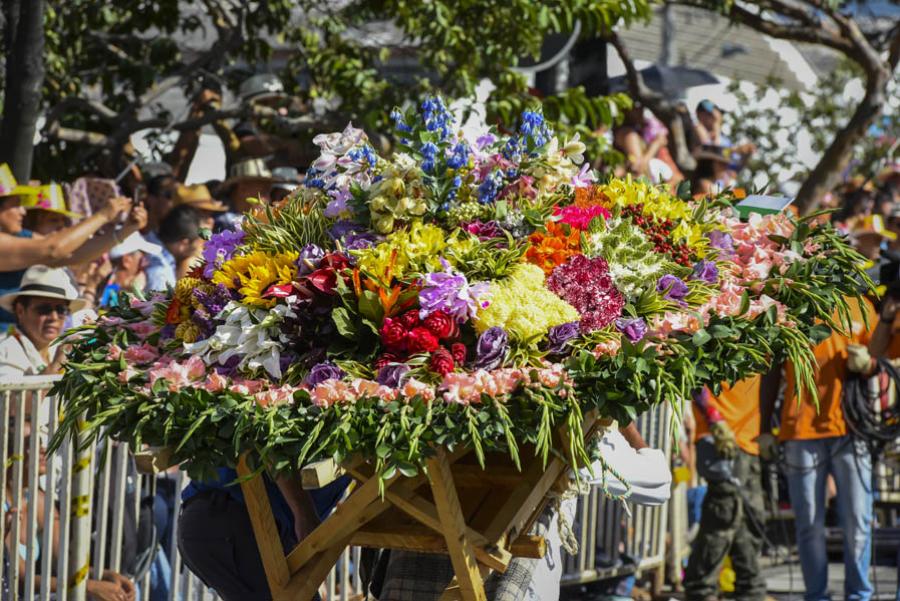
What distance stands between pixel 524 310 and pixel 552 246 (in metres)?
0.34

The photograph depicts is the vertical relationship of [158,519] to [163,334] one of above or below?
below

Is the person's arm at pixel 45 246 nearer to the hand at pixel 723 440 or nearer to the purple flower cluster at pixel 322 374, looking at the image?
the purple flower cluster at pixel 322 374

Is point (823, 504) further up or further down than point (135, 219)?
further down

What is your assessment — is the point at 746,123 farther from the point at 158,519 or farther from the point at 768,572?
the point at 158,519

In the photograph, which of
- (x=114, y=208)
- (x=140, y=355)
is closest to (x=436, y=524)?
(x=140, y=355)

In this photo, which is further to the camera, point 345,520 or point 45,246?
point 45,246

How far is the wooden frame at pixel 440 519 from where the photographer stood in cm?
360

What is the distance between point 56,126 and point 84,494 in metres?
5.15

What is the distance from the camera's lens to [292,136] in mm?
10117

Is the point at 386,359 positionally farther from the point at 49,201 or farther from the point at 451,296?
the point at 49,201

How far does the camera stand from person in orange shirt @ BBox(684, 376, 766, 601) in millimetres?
8266

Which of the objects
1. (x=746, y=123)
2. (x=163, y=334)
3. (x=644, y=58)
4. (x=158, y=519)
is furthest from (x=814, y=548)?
(x=644, y=58)

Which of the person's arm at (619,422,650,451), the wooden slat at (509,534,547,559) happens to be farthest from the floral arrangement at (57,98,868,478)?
the person's arm at (619,422,650,451)

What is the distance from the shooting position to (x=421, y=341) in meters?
3.53
